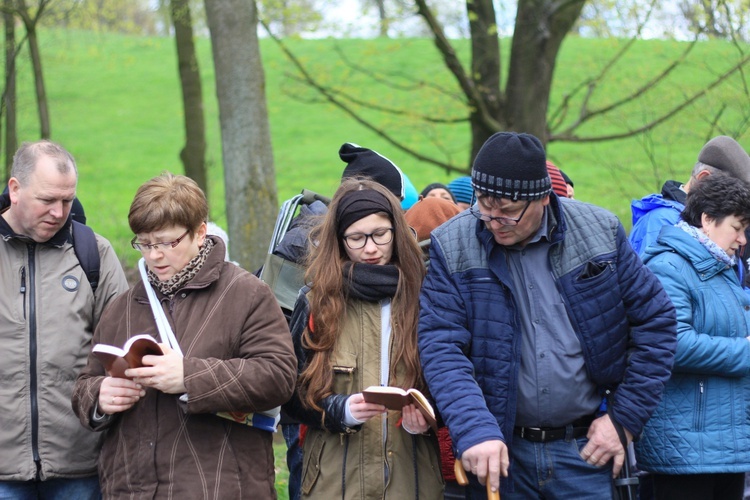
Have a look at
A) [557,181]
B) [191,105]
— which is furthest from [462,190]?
[191,105]

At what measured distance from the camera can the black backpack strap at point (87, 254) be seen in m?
3.63

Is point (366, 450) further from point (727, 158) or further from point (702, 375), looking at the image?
point (727, 158)

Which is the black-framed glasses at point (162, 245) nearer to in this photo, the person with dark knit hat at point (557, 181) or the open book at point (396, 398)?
the open book at point (396, 398)

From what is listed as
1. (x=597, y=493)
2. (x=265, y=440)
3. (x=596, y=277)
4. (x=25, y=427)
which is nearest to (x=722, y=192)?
(x=596, y=277)

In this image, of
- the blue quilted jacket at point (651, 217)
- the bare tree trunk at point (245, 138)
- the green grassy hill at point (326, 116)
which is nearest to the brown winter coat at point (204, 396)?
the green grassy hill at point (326, 116)

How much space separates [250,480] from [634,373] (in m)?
1.47

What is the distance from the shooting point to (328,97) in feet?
33.4

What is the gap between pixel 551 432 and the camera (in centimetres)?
322

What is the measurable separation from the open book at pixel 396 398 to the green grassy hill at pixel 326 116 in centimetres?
141

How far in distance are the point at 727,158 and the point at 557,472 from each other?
231 centimetres

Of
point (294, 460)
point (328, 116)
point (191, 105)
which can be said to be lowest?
point (294, 460)

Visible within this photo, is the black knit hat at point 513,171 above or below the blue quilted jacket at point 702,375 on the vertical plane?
above

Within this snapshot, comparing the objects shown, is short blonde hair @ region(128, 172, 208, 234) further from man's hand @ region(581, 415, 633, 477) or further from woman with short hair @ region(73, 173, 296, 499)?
man's hand @ region(581, 415, 633, 477)

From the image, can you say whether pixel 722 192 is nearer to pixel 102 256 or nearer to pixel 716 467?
pixel 716 467
